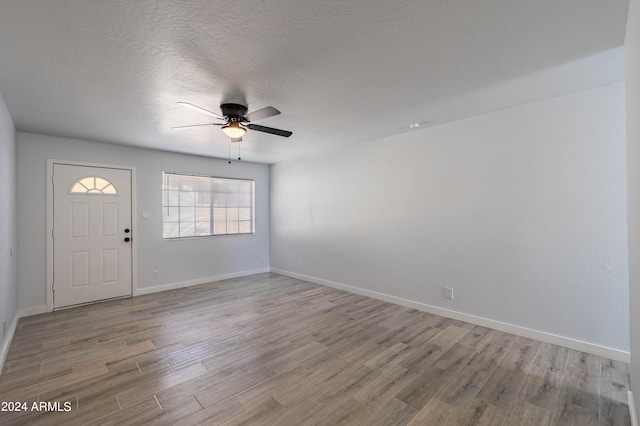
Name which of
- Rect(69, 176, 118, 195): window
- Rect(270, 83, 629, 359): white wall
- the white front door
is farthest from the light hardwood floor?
Rect(69, 176, 118, 195): window

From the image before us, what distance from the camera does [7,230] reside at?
2938mm

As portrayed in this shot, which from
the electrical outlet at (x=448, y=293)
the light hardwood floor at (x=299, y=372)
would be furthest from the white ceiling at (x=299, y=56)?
the light hardwood floor at (x=299, y=372)

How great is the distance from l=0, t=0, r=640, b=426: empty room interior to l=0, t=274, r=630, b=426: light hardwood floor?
22 millimetres

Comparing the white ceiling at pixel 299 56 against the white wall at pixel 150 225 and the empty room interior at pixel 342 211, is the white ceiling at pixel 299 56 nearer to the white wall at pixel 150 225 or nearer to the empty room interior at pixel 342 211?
the empty room interior at pixel 342 211

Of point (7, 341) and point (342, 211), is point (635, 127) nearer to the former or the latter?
point (342, 211)

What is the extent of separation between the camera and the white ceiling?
1.58m

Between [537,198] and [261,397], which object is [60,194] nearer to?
[261,397]

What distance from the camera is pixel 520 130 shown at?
2.99 metres

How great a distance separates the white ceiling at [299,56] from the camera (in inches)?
62.0

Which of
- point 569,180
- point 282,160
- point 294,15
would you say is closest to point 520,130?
point 569,180

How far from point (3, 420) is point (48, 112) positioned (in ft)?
9.30

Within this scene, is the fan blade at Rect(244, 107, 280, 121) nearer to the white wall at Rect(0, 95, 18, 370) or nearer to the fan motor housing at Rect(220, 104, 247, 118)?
the fan motor housing at Rect(220, 104, 247, 118)

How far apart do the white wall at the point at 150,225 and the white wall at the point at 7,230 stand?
0.75ft

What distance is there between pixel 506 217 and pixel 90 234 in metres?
5.64
